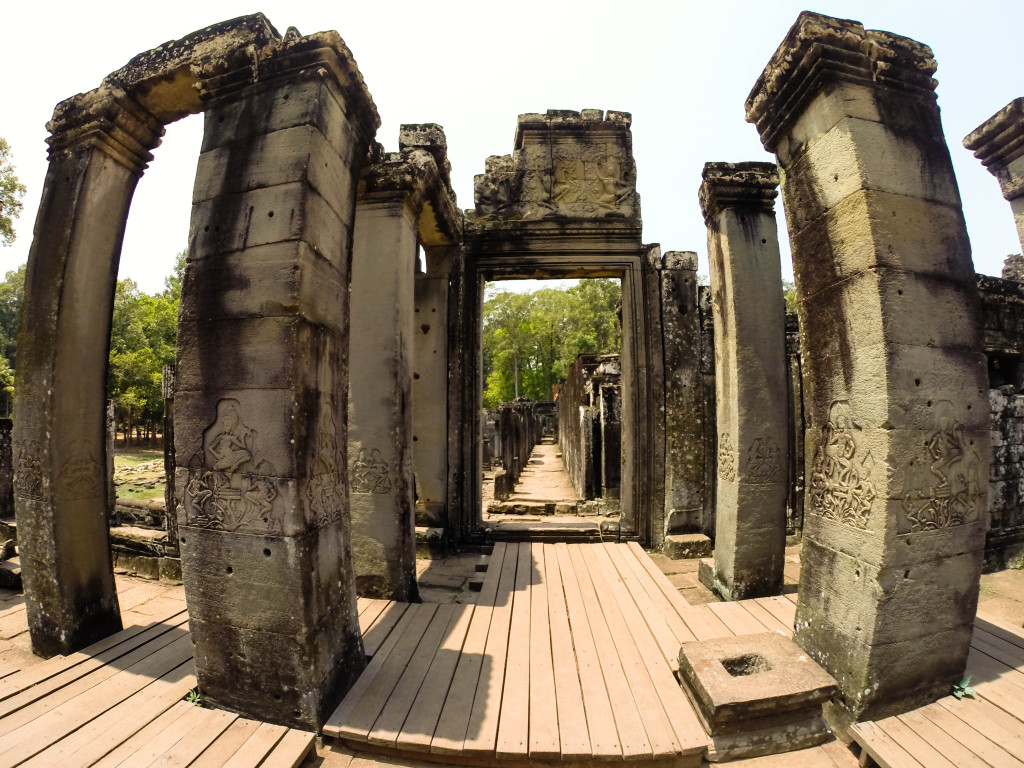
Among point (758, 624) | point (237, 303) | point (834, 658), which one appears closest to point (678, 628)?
point (758, 624)

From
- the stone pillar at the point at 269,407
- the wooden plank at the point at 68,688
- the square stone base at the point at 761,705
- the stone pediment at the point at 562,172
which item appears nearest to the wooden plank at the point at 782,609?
the square stone base at the point at 761,705

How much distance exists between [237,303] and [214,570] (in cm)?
138

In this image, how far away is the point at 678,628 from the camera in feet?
10.4

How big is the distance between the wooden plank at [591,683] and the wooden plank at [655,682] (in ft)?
0.58

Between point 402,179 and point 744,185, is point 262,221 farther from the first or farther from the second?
point 744,185

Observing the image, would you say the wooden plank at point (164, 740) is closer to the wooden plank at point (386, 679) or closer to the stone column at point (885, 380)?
the wooden plank at point (386, 679)

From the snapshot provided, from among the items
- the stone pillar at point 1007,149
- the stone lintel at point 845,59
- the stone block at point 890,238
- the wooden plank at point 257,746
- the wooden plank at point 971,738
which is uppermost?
the stone pillar at point 1007,149

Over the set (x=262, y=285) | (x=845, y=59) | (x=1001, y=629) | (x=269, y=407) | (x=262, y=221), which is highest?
(x=845, y=59)

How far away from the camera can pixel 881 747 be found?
203 centimetres

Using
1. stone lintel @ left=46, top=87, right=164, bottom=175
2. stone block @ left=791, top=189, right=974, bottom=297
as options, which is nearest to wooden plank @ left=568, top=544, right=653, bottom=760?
stone block @ left=791, top=189, right=974, bottom=297

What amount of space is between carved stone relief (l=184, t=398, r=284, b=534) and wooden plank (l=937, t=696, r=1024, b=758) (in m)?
3.37

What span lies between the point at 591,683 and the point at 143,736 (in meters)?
2.21

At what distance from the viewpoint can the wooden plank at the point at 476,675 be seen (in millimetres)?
2199

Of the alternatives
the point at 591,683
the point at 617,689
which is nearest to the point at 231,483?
the point at 591,683
